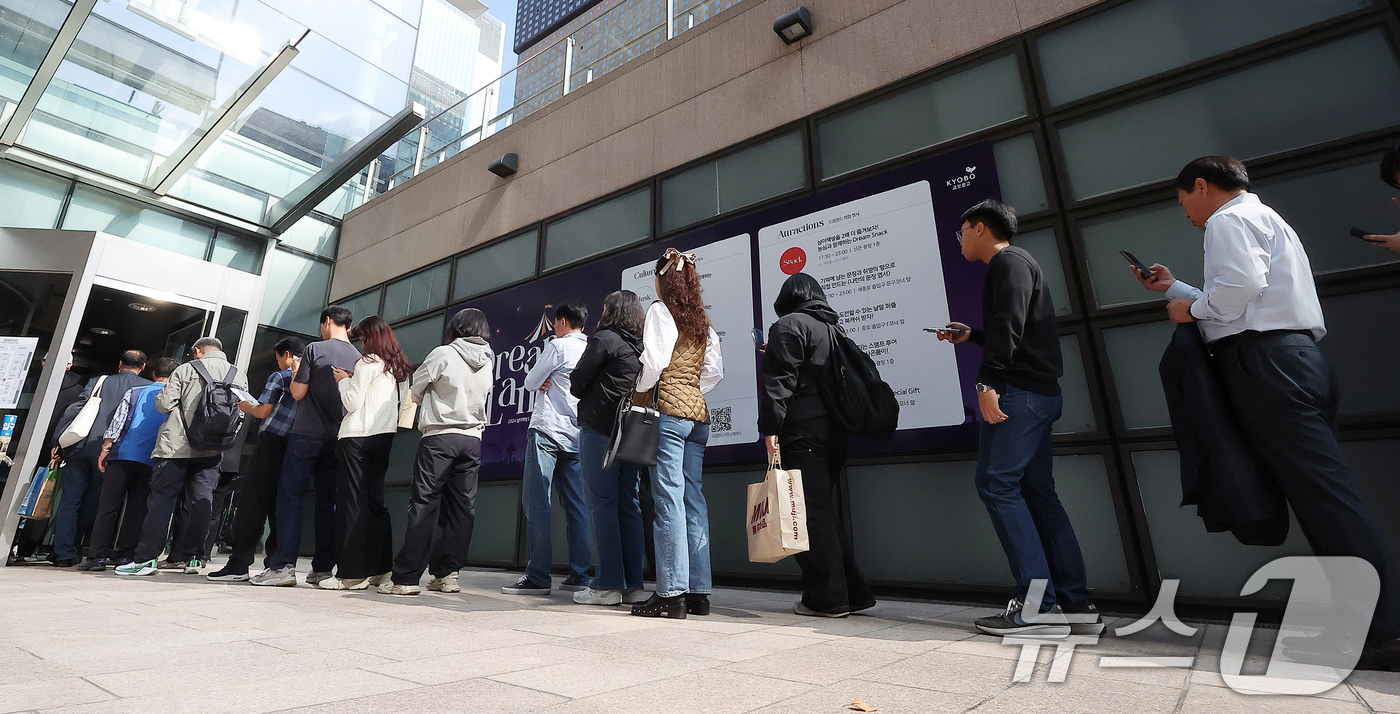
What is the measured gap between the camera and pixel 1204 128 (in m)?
3.44

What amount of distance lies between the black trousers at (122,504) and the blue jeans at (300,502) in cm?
187

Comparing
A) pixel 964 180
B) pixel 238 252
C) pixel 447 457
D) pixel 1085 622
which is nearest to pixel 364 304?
pixel 238 252

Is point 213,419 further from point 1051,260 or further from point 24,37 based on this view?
point 1051,260

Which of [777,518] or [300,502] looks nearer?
[777,518]

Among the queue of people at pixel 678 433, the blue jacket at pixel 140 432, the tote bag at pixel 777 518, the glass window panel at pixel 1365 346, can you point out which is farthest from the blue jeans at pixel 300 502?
the glass window panel at pixel 1365 346

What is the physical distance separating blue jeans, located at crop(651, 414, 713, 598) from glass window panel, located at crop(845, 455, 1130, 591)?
136 centimetres

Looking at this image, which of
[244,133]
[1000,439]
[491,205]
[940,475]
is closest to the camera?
[1000,439]

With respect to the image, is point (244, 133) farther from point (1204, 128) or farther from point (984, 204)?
point (1204, 128)

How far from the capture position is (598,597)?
338cm

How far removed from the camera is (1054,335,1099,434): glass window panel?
342 cm

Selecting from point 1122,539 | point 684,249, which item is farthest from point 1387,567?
point 684,249

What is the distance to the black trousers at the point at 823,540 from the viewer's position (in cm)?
289

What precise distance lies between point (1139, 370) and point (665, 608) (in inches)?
107

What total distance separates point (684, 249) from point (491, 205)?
283cm
